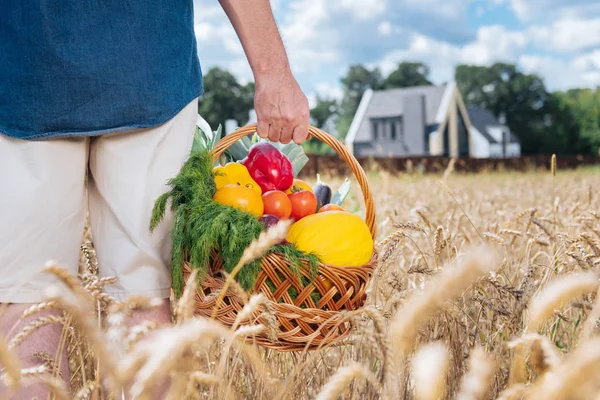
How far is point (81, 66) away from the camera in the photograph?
139 cm

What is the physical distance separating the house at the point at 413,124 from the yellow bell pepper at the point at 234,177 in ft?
119

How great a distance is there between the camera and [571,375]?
0.52m

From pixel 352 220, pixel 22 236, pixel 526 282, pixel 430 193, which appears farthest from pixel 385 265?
pixel 430 193

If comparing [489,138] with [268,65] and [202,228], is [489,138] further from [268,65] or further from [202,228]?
[202,228]

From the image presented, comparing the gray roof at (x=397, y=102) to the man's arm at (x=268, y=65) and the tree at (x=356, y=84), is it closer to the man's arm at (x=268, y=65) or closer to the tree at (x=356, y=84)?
the tree at (x=356, y=84)

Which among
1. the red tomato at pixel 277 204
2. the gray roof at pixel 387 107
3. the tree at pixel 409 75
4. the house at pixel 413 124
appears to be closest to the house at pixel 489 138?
the house at pixel 413 124

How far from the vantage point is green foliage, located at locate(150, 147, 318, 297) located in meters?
1.29

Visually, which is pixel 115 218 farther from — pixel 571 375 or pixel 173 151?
pixel 571 375

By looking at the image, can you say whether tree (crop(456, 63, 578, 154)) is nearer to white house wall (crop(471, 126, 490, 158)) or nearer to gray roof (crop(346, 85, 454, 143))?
white house wall (crop(471, 126, 490, 158))

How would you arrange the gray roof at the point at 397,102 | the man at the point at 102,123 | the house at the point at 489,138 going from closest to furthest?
the man at the point at 102,123 < the gray roof at the point at 397,102 < the house at the point at 489,138

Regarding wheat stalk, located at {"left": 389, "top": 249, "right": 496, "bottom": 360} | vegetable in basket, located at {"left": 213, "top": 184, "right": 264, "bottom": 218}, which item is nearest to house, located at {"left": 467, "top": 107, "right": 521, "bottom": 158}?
vegetable in basket, located at {"left": 213, "top": 184, "right": 264, "bottom": 218}

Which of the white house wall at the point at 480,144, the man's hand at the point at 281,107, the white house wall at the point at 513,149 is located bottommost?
the white house wall at the point at 513,149

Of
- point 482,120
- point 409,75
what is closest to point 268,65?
point 482,120

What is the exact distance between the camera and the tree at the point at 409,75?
69750mm
